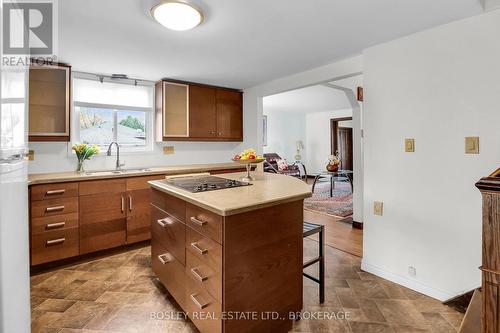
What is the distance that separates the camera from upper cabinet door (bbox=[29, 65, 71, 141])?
8.77 ft

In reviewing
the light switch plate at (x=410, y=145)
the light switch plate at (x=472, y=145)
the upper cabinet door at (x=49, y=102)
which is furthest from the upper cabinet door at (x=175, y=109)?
the light switch plate at (x=472, y=145)

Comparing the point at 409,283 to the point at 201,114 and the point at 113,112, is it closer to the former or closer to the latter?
the point at 201,114

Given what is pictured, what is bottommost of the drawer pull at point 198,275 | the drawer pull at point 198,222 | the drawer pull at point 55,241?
the drawer pull at point 55,241

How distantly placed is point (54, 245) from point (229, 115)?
283 centimetres

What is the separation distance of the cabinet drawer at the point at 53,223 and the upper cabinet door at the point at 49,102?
89 centimetres

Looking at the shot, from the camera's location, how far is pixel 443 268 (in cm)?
200

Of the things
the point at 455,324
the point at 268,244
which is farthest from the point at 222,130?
the point at 455,324

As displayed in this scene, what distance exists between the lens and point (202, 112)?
382 cm

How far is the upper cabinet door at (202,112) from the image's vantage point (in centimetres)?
372

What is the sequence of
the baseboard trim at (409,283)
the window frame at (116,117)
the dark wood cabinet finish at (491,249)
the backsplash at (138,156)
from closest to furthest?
the dark wood cabinet finish at (491,249)
the baseboard trim at (409,283)
the backsplash at (138,156)
the window frame at (116,117)

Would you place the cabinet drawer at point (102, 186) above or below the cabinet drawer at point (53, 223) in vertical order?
above

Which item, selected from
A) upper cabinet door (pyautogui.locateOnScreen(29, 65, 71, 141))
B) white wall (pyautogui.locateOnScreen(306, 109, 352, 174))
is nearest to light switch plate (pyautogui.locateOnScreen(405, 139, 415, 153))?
upper cabinet door (pyautogui.locateOnScreen(29, 65, 71, 141))

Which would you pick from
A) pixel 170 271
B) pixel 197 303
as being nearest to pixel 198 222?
pixel 197 303

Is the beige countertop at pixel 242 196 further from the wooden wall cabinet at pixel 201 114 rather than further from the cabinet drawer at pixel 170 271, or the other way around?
the wooden wall cabinet at pixel 201 114
